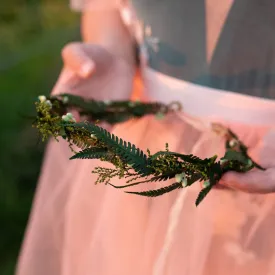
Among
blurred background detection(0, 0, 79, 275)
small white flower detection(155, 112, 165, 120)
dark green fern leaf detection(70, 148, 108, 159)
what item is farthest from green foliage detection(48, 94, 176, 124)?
blurred background detection(0, 0, 79, 275)

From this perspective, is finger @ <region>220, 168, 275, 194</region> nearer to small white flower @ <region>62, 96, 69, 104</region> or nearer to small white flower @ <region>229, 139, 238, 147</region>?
small white flower @ <region>229, 139, 238, 147</region>

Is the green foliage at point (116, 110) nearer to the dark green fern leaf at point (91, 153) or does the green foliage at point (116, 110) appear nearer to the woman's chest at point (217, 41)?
the woman's chest at point (217, 41)

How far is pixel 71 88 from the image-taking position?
2.17 feet

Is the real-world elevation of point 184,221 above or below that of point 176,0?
below

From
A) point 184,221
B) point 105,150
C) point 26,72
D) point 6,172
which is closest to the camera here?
point 105,150

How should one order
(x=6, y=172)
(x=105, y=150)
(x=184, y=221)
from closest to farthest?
(x=105, y=150)
(x=184, y=221)
(x=6, y=172)

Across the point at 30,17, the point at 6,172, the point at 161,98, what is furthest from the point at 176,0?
the point at 30,17

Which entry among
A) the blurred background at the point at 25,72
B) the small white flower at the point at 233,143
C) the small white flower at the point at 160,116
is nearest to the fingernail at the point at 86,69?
the small white flower at the point at 160,116

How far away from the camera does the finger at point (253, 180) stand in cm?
45

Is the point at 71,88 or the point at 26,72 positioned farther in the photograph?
the point at 26,72

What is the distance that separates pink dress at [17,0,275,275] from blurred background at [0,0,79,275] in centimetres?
75

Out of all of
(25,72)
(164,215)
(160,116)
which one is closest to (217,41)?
(160,116)

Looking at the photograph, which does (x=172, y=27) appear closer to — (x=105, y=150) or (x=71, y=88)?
(x=71, y=88)

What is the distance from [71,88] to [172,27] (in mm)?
171
